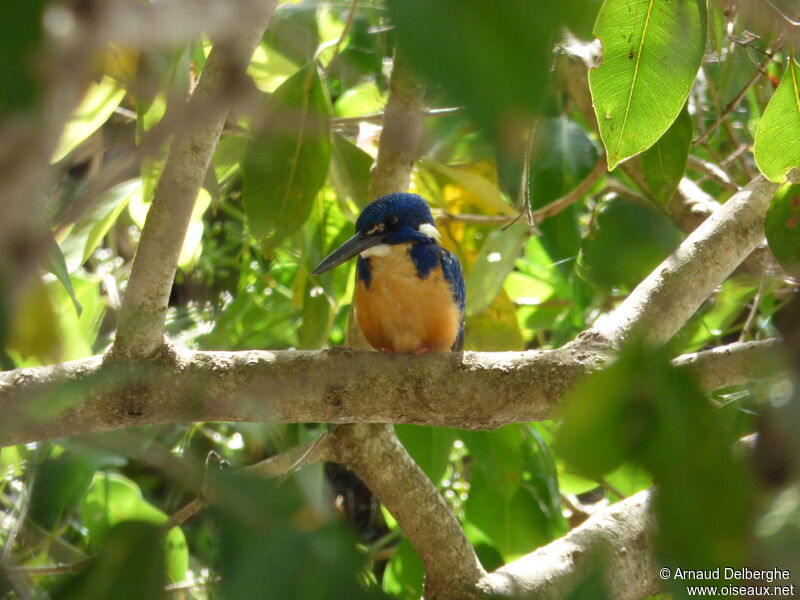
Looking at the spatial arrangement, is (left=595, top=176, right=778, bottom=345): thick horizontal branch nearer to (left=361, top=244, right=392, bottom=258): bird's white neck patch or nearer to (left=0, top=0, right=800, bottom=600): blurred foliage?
(left=0, top=0, right=800, bottom=600): blurred foliage

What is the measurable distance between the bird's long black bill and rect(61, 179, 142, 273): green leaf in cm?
66

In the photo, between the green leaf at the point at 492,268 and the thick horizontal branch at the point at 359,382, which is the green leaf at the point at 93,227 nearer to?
the thick horizontal branch at the point at 359,382

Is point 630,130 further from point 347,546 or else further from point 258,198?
point 347,546

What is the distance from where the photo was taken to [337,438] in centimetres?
243

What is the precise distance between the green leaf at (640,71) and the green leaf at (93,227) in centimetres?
155

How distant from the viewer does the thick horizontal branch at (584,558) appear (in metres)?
2.17

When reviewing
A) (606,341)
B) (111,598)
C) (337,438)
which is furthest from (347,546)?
(337,438)

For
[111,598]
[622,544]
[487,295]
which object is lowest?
[622,544]

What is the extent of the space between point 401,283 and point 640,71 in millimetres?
1137

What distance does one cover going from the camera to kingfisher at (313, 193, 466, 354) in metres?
2.54

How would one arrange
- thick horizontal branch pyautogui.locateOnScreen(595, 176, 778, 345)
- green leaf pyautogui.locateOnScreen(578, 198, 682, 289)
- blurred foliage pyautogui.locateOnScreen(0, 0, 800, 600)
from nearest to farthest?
blurred foliage pyautogui.locateOnScreen(0, 0, 800, 600), green leaf pyautogui.locateOnScreen(578, 198, 682, 289), thick horizontal branch pyautogui.locateOnScreen(595, 176, 778, 345)

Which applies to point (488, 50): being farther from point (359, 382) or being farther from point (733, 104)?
point (733, 104)

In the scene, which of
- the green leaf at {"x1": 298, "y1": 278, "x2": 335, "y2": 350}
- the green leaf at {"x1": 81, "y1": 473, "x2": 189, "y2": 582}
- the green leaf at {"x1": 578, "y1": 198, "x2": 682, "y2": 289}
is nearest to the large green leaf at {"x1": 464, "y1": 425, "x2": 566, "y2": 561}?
the green leaf at {"x1": 298, "y1": 278, "x2": 335, "y2": 350}

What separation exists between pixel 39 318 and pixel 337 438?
1.73 m
